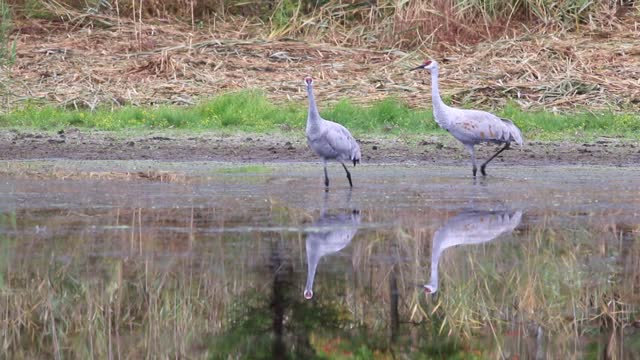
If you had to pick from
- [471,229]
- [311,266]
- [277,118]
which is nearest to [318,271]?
[311,266]

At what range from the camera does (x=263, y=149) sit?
52.4 ft

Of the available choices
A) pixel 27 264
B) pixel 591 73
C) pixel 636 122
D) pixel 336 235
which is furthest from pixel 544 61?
pixel 27 264

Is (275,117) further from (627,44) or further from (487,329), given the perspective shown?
(487,329)

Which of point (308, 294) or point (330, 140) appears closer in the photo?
point (308, 294)

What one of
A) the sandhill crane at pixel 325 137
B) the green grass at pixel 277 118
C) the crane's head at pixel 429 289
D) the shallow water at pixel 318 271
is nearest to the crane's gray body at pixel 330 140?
the sandhill crane at pixel 325 137

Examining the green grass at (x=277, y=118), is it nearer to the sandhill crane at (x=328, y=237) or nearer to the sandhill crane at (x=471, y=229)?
the sandhill crane at (x=471, y=229)

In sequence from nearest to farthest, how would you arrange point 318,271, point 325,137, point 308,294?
point 308,294, point 318,271, point 325,137

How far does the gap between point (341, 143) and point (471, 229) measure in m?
3.25

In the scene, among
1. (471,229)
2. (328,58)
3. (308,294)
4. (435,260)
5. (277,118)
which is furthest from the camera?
(328,58)

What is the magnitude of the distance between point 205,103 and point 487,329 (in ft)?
37.2

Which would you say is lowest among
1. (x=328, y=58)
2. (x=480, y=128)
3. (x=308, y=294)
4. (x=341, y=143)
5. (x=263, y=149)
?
(x=308, y=294)

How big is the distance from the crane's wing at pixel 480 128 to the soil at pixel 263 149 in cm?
124

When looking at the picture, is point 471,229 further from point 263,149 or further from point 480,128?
point 263,149

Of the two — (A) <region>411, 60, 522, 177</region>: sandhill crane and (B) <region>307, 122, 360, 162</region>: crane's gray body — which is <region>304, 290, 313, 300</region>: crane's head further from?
(A) <region>411, 60, 522, 177</region>: sandhill crane
